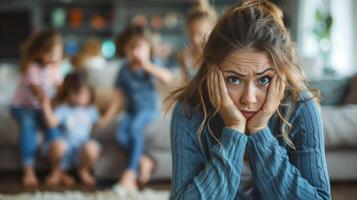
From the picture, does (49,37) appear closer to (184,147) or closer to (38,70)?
(38,70)

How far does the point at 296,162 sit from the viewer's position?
107 centimetres

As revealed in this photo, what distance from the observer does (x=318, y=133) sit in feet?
3.50

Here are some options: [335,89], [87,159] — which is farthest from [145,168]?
[335,89]

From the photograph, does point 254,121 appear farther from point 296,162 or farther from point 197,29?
point 197,29

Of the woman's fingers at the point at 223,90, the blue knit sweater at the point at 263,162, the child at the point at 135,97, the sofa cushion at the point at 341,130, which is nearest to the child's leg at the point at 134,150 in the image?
the child at the point at 135,97

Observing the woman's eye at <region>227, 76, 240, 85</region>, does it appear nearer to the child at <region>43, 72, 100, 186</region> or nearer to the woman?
the woman

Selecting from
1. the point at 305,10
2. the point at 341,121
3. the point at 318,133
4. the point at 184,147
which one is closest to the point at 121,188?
the point at 341,121

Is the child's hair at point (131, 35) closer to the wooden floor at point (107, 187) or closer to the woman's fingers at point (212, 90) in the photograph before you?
the wooden floor at point (107, 187)

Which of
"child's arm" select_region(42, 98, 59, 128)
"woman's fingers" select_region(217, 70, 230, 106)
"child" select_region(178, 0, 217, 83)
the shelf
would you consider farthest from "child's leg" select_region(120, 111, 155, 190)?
Answer: the shelf

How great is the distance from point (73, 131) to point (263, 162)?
170 centimetres

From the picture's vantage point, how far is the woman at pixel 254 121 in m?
1.01

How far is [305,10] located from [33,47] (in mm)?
3352

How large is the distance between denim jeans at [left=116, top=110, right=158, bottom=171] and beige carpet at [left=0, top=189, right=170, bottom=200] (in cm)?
21

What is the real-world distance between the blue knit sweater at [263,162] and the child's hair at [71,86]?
1.59 meters
